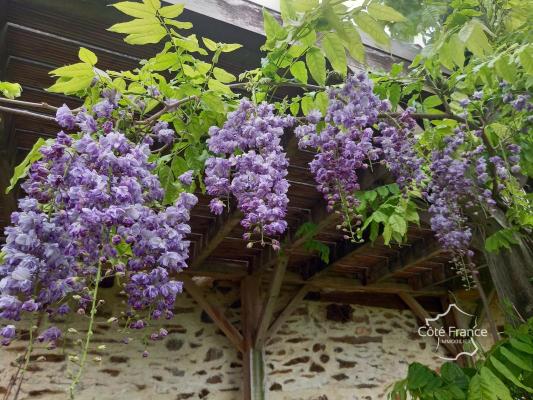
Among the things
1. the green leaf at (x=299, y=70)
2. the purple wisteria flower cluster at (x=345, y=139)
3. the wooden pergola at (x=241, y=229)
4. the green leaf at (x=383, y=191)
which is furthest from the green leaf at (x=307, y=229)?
the green leaf at (x=299, y=70)

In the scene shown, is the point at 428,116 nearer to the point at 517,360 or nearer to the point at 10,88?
the point at 517,360

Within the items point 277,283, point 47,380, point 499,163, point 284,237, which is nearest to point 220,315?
point 277,283

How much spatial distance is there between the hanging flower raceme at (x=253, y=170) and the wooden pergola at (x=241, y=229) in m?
0.43

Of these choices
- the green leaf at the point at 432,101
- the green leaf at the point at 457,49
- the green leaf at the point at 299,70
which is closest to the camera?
the green leaf at the point at 457,49

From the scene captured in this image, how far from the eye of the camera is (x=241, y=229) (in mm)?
3082

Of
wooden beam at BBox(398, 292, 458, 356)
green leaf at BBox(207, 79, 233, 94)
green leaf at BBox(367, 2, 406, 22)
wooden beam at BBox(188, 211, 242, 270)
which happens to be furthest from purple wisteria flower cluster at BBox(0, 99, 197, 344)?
wooden beam at BBox(398, 292, 458, 356)

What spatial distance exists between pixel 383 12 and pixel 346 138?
35 centimetres

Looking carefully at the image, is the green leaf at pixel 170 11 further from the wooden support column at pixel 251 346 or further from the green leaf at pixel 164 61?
the wooden support column at pixel 251 346

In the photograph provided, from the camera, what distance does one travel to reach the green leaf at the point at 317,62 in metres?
1.07

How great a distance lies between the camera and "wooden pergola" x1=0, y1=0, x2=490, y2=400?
136 cm

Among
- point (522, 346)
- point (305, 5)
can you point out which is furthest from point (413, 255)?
point (305, 5)

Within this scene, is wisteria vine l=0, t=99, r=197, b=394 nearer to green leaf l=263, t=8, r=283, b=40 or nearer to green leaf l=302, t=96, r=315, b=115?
Result: green leaf l=263, t=8, r=283, b=40

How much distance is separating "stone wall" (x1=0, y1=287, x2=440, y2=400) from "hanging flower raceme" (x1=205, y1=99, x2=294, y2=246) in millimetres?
2104

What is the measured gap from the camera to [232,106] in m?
1.22
